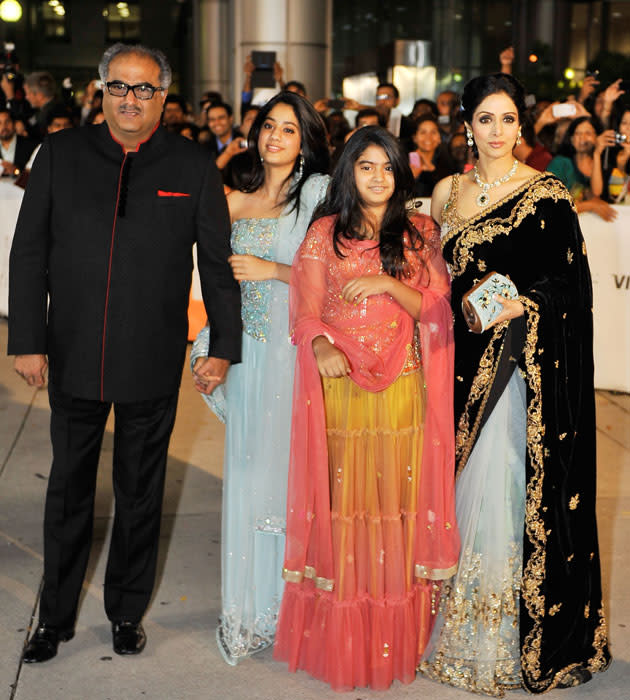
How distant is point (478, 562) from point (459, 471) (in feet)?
1.02

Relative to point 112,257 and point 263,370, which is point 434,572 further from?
point 112,257

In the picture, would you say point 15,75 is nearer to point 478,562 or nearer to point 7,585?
point 7,585

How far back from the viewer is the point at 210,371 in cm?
353

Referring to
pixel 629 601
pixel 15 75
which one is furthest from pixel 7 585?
pixel 15 75

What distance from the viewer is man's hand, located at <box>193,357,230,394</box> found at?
3.52 m

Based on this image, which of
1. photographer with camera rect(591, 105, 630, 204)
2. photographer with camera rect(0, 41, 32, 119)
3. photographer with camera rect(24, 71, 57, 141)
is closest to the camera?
photographer with camera rect(591, 105, 630, 204)

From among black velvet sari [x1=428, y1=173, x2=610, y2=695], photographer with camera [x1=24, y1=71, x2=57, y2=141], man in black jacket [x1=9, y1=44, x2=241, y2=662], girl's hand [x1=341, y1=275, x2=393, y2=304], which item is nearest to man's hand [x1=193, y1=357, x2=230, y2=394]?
man in black jacket [x1=9, y1=44, x2=241, y2=662]

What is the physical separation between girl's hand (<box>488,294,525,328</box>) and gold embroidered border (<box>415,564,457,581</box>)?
0.81 meters

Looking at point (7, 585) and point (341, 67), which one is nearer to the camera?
point (7, 585)

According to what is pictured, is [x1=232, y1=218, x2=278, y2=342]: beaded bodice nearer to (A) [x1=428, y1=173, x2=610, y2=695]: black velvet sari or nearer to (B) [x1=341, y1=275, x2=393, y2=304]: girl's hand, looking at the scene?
(B) [x1=341, y1=275, x2=393, y2=304]: girl's hand

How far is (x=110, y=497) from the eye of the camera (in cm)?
523

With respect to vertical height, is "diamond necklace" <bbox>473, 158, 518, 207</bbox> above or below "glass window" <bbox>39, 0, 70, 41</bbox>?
below

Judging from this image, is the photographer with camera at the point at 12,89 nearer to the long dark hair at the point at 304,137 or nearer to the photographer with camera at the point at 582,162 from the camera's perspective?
the photographer with camera at the point at 582,162

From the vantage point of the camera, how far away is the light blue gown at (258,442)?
3.61 metres
